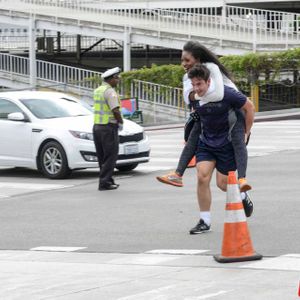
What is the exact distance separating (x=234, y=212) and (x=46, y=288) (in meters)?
1.84

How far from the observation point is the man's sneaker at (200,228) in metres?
11.1

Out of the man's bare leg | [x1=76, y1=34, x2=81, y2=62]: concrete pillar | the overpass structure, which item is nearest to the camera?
the man's bare leg

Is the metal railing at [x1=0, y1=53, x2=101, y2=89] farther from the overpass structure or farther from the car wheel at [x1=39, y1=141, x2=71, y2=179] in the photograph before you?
the car wheel at [x1=39, y1=141, x2=71, y2=179]

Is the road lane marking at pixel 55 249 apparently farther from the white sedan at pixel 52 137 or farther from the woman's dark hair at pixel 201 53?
the white sedan at pixel 52 137

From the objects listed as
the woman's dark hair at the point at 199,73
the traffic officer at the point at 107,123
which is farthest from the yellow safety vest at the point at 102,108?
the woman's dark hair at the point at 199,73

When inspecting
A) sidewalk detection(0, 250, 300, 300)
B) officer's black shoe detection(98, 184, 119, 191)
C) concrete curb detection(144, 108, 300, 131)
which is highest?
sidewalk detection(0, 250, 300, 300)

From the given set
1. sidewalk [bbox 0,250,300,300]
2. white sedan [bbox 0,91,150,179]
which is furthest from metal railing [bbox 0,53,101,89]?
sidewalk [bbox 0,250,300,300]

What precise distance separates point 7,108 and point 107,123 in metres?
3.54

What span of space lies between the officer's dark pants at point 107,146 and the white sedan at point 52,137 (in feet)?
5.60

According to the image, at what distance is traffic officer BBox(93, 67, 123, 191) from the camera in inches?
616

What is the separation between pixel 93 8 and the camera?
50750 mm

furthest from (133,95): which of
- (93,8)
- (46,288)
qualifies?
(46,288)

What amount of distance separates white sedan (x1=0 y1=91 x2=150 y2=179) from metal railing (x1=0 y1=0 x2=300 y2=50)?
81.5ft

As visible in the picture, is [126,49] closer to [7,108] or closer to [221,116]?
[7,108]
